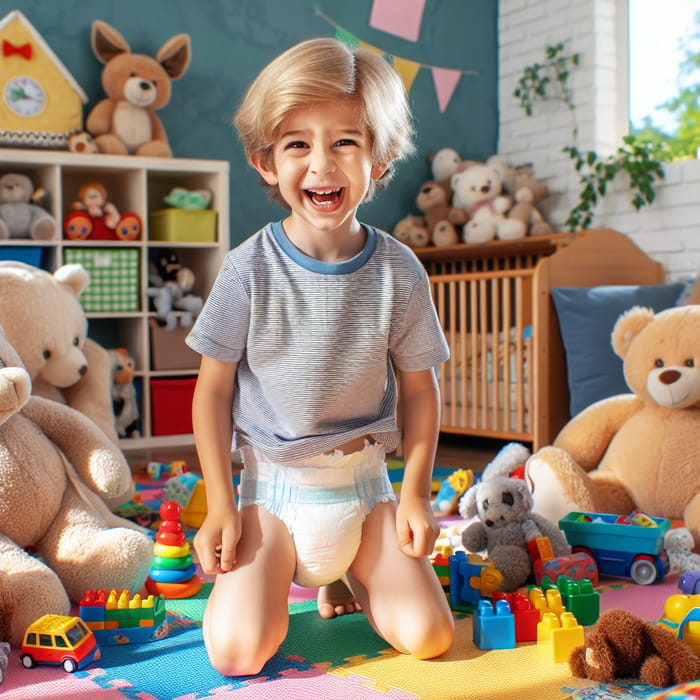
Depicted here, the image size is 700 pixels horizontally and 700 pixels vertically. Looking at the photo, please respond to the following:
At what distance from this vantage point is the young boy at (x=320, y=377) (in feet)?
4.06

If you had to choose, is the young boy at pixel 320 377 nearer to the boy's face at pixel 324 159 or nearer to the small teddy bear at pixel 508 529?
the boy's face at pixel 324 159

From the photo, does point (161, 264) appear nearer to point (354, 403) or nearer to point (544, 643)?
point (354, 403)

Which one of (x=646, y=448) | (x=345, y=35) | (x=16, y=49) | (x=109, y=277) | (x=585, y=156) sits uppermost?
(x=345, y=35)

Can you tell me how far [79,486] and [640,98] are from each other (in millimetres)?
2777

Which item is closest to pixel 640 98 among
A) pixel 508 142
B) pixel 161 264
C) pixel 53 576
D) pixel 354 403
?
pixel 508 142

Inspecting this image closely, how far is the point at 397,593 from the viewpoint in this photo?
126 cm

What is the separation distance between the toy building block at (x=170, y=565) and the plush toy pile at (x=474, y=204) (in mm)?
2286

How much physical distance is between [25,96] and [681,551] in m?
2.47

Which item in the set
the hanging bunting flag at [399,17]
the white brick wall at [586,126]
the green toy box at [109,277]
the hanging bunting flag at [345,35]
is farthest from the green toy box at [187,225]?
the white brick wall at [586,126]

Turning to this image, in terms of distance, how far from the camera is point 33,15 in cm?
325

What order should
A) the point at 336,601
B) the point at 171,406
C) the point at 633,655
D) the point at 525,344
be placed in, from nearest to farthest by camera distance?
the point at 633,655 < the point at 336,601 < the point at 525,344 < the point at 171,406

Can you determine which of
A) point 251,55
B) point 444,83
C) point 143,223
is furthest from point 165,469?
point 444,83

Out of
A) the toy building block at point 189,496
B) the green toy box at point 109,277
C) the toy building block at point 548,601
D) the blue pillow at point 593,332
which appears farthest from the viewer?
the green toy box at point 109,277

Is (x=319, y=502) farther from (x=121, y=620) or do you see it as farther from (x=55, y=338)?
(x=55, y=338)
